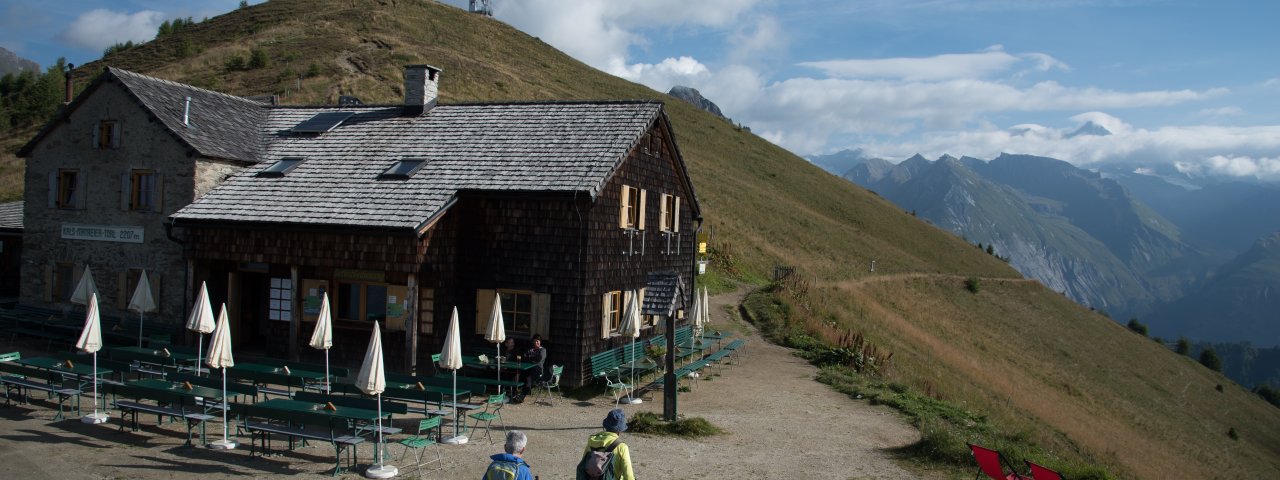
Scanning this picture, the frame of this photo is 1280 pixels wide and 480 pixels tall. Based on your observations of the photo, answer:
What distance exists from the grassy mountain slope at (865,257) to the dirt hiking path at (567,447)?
30.2 feet

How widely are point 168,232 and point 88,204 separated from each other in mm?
3947

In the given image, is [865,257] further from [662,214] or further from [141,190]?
[141,190]

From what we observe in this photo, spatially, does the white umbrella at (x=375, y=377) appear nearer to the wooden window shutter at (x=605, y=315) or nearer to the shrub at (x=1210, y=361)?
the wooden window shutter at (x=605, y=315)

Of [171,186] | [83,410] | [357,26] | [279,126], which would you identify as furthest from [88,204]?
[357,26]

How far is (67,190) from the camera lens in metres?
22.6

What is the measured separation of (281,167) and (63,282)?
729 centimetres

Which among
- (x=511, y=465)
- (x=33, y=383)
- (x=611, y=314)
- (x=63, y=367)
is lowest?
(x=33, y=383)

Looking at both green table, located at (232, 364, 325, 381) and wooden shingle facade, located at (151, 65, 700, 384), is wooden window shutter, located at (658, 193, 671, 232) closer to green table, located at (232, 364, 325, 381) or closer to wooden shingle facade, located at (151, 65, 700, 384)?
wooden shingle facade, located at (151, 65, 700, 384)

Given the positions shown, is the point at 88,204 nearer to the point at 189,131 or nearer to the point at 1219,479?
the point at 189,131

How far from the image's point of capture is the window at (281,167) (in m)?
21.0

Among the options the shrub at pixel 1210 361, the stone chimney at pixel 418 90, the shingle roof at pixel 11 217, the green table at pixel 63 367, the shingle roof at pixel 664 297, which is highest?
the stone chimney at pixel 418 90

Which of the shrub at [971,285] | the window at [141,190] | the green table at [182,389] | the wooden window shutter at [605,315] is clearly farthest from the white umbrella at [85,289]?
the shrub at [971,285]

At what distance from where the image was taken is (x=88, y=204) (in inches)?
871

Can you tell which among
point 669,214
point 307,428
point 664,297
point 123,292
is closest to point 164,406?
point 307,428
